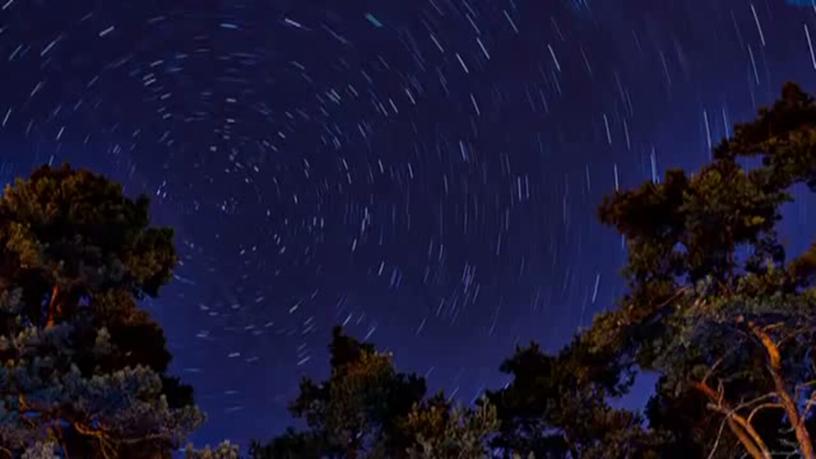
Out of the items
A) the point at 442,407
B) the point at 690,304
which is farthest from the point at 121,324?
the point at 690,304

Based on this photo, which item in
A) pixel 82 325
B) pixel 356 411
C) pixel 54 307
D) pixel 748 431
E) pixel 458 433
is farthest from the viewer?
pixel 356 411

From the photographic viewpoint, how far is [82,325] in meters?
11.4

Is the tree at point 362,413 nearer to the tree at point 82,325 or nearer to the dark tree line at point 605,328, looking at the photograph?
the dark tree line at point 605,328

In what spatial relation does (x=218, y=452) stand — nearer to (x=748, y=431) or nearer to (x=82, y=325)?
(x=82, y=325)

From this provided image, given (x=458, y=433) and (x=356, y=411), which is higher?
(x=356, y=411)

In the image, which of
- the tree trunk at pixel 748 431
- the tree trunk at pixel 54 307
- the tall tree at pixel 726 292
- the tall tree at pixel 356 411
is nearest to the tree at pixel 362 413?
the tall tree at pixel 356 411

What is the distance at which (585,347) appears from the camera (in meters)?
14.6

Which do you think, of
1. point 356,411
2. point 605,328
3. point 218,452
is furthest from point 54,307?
point 605,328

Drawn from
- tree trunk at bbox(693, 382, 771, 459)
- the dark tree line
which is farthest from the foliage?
tree trunk at bbox(693, 382, 771, 459)

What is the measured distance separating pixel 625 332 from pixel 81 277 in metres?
8.33

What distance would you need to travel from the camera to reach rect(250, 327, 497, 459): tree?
16094 mm

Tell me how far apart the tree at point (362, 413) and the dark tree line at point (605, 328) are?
0.18 meters

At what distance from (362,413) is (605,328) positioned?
655cm

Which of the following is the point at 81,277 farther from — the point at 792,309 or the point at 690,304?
the point at 792,309
